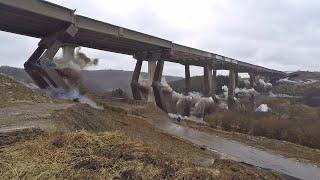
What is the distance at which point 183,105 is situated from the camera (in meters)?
62.9

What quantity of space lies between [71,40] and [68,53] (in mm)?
1883

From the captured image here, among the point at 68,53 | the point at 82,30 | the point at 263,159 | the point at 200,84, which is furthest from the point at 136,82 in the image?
the point at 200,84

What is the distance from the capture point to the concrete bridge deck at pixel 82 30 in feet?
108

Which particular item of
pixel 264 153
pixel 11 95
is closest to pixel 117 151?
pixel 11 95

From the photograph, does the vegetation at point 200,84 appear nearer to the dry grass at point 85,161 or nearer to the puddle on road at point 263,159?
the puddle on road at point 263,159

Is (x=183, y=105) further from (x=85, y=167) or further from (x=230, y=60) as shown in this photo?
(x=85, y=167)

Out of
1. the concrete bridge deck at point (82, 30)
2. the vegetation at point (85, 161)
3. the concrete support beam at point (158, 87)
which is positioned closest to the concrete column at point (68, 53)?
the concrete bridge deck at point (82, 30)

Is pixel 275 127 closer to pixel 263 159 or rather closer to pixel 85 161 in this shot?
pixel 263 159

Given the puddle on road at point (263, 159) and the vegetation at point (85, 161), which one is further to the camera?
the puddle on road at point (263, 159)

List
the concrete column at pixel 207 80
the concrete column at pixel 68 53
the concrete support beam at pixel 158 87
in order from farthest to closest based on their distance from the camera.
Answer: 1. the concrete column at pixel 207 80
2. the concrete support beam at pixel 158 87
3. the concrete column at pixel 68 53

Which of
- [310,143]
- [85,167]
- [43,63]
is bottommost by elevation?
[310,143]

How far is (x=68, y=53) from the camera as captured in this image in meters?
44.0

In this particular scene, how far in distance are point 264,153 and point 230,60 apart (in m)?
50.0

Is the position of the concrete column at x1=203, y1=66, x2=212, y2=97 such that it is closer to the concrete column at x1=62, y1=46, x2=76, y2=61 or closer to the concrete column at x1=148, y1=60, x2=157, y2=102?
the concrete column at x1=148, y1=60, x2=157, y2=102
